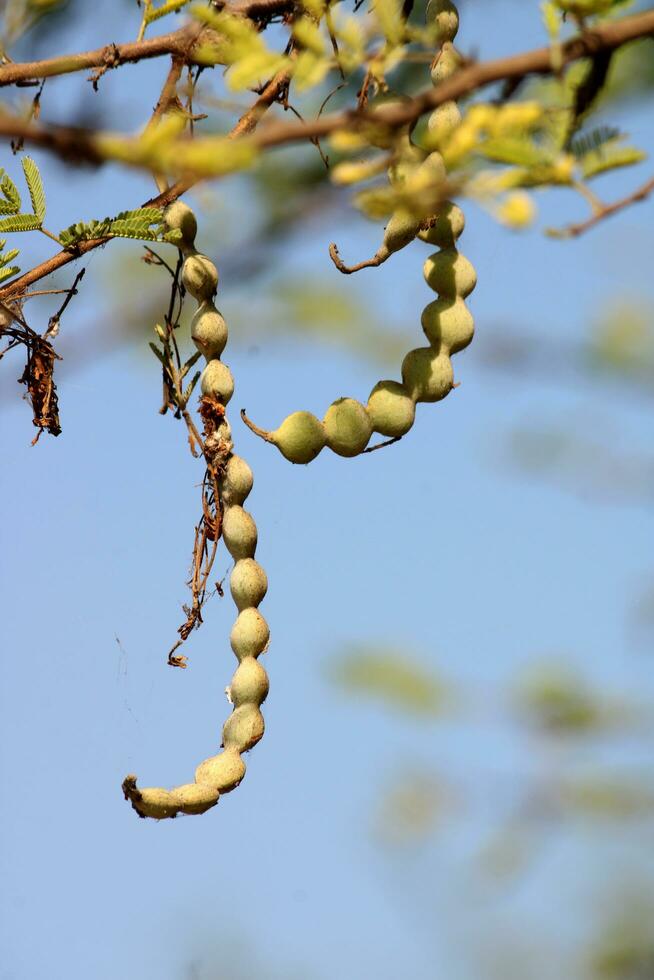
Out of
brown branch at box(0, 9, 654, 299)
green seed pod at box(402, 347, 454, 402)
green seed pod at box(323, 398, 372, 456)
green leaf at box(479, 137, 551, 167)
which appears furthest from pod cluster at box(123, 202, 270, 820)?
green leaf at box(479, 137, 551, 167)

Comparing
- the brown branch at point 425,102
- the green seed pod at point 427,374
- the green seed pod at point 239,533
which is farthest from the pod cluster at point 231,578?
the brown branch at point 425,102

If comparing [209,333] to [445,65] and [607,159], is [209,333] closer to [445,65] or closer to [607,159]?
[445,65]

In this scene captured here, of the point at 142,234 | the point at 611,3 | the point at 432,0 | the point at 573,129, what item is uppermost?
the point at 432,0

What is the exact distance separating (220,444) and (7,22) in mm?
837

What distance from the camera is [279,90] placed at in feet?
7.35

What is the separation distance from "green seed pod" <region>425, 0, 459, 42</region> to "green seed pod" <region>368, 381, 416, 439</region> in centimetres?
54

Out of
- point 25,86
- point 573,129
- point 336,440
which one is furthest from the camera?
point 25,86

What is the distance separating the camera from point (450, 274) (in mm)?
1939

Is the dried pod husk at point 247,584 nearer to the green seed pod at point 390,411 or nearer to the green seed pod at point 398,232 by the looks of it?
the green seed pod at point 390,411

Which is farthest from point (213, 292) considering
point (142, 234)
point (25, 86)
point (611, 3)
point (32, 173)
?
point (611, 3)

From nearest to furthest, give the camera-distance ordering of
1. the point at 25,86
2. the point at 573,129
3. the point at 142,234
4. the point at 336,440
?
1. the point at 573,129
2. the point at 336,440
3. the point at 142,234
4. the point at 25,86

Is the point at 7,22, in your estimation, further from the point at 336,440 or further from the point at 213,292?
the point at 336,440

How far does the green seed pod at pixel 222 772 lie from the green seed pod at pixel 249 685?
0.08 meters

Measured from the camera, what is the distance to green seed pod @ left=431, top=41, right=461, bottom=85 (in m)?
1.94
